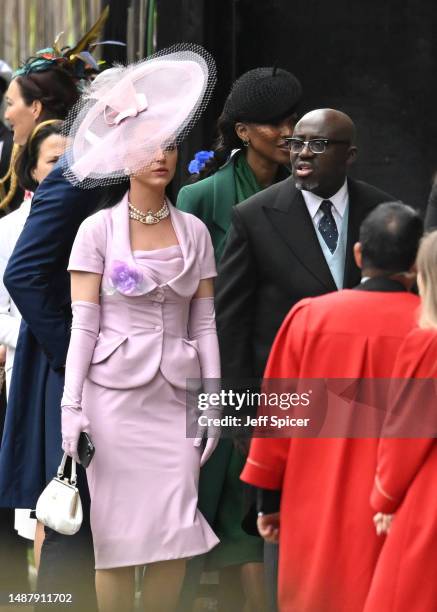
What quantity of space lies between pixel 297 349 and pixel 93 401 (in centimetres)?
105

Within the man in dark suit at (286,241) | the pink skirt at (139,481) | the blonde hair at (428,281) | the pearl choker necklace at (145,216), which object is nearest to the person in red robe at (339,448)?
the blonde hair at (428,281)

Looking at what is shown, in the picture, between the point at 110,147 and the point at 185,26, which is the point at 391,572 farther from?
the point at 185,26

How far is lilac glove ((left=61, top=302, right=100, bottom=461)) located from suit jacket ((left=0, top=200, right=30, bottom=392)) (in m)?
1.02

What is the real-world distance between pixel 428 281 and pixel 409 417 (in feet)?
1.29

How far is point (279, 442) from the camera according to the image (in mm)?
5461

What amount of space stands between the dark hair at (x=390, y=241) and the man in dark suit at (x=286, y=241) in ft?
2.86

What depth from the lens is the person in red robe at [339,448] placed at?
5340 mm

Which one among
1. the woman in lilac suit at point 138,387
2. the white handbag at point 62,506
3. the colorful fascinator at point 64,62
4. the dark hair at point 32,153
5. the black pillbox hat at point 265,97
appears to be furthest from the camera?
the colorful fascinator at point 64,62

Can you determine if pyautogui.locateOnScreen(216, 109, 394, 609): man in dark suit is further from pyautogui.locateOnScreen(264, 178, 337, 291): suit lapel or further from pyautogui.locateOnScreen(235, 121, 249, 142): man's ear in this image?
pyautogui.locateOnScreen(235, 121, 249, 142): man's ear

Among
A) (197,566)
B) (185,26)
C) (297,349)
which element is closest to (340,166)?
(297,349)

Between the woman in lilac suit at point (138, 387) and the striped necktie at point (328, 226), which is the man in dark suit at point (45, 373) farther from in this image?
the striped necktie at point (328, 226)

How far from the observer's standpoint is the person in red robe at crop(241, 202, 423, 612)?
5340 mm

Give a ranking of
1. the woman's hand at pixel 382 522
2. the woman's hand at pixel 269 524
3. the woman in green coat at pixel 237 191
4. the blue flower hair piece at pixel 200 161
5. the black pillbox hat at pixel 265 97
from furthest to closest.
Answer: the blue flower hair piece at pixel 200 161, the black pillbox hat at pixel 265 97, the woman in green coat at pixel 237 191, the woman's hand at pixel 269 524, the woman's hand at pixel 382 522

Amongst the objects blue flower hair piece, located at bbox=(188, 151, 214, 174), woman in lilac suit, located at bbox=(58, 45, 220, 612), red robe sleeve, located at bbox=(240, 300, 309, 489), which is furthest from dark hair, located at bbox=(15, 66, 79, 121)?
red robe sleeve, located at bbox=(240, 300, 309, 489)
